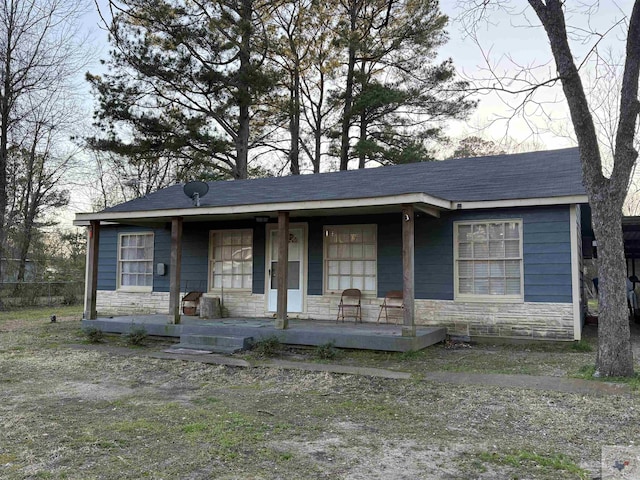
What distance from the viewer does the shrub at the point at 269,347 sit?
7.93 meters

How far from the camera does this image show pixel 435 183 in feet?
32.7

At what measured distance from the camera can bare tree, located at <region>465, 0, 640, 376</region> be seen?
5859 millimetres

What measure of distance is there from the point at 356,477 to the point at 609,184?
474 cm

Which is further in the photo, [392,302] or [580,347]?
[392,302]

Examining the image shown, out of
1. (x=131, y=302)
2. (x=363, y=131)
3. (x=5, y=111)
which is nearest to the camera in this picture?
(x=131, y=302)

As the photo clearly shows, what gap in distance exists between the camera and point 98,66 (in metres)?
17.5

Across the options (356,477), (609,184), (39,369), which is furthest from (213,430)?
(609,184)

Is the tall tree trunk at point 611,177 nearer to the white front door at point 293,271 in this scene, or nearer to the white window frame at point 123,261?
the white front door at point 293,271

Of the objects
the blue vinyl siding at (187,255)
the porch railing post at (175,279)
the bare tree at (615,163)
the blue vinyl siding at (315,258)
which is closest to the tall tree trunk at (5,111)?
the blue vinyl siding at (187,255)

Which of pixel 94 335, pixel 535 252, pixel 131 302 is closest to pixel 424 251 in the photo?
pixel 535 252

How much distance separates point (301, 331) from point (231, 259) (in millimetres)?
3332

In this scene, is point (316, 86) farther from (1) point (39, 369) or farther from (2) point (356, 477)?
(2) point (356, 477)

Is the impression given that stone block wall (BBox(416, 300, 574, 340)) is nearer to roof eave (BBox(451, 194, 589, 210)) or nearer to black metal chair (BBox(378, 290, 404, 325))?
black metal chair (BBox(378, 290, 404, 325))

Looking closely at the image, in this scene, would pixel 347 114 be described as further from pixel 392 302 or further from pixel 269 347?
pixel 269 347
